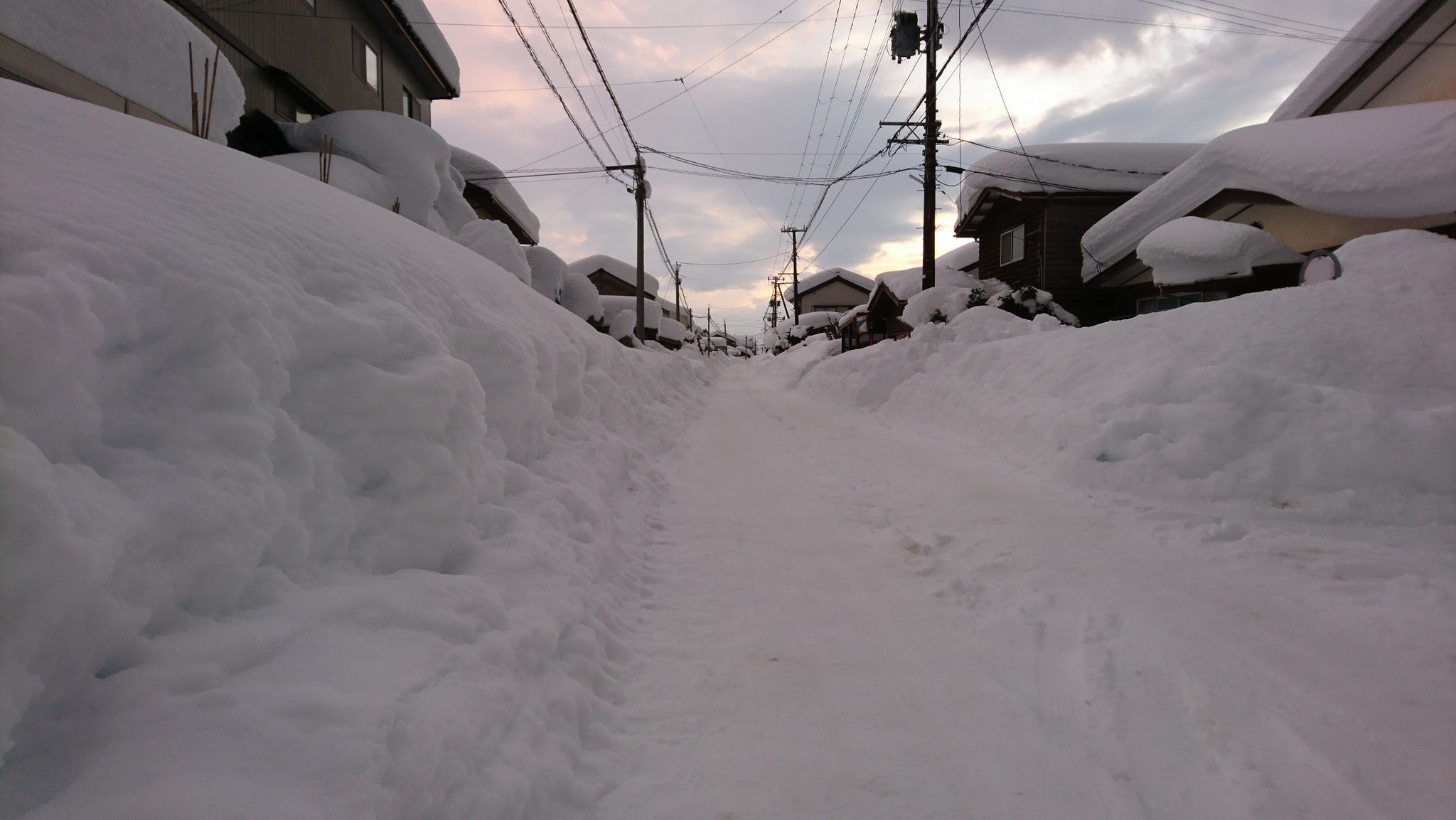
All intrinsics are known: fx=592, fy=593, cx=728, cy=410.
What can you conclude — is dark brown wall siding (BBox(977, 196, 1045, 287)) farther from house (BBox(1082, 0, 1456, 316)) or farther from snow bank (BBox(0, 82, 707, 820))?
snow bank (BBox(0, 82, 707, 820))

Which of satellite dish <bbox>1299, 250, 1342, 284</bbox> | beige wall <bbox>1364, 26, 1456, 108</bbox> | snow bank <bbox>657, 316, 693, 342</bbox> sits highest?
beige wall <bbox>1364, 26, 1456, 108</bbox>

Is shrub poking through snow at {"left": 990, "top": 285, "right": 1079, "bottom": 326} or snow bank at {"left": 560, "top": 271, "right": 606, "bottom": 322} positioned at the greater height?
snow bank at {"left": 560, "top": 271, "right": 606, "bottom": 322}

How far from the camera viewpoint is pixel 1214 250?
35.9 ft

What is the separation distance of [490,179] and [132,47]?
40.8 feet

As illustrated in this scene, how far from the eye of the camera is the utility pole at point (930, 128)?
14.8 metres

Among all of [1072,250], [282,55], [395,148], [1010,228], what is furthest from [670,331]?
[282,55]

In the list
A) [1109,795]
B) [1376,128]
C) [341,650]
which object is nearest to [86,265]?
[341,650]

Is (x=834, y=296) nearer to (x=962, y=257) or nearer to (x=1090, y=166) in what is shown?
(x=962, y=257)

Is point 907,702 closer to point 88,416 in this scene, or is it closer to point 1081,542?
point 1081,542

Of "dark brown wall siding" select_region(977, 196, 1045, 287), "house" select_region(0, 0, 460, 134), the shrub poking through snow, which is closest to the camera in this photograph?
"house" select_region(0, 0, 460, 134)

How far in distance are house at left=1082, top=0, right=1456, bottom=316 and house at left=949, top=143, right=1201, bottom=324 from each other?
352cm

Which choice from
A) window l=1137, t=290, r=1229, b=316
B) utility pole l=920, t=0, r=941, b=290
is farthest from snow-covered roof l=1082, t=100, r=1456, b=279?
utility pole l=920, t=0, r=941, b=290

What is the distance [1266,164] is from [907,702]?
43.0 ft

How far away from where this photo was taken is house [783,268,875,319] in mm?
55062
